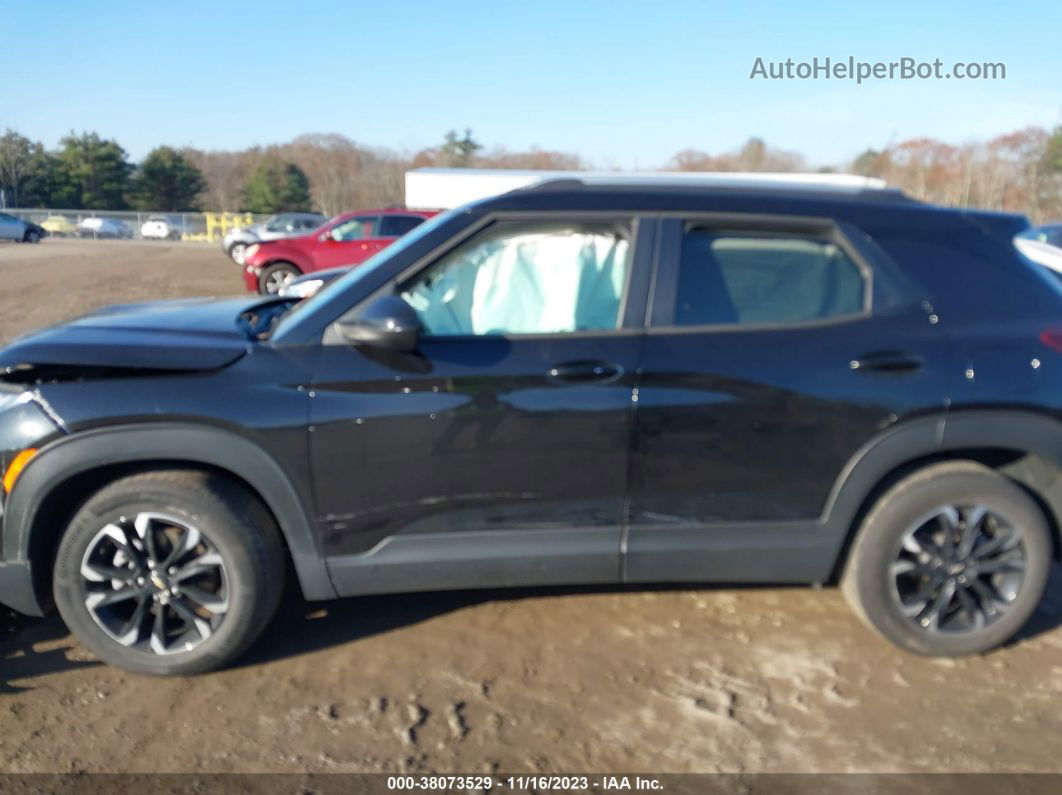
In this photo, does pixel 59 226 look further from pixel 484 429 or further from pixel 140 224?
pixel 484 429

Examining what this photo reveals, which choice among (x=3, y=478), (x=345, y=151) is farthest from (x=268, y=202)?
(x=3, y=478)

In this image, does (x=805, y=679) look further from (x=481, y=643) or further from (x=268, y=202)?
(x=268, y=202)

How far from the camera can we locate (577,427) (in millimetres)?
3199

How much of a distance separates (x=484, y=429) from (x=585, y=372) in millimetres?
422

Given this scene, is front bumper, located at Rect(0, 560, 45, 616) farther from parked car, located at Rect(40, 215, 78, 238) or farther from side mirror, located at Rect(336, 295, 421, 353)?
parked car, located at Rect(40, 215, 78, 238)

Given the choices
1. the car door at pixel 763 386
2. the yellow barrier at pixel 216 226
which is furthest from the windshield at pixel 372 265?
the yellow barrier at pixel 216 226

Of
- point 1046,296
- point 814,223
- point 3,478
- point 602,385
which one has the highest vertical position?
point 814,223

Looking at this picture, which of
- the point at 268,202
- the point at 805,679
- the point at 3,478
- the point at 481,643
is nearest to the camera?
the point at 3,478

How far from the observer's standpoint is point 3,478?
3.12m

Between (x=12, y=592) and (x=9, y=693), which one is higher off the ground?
(x=12, y=592)

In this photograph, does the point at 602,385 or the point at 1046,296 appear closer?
the point at 602,385

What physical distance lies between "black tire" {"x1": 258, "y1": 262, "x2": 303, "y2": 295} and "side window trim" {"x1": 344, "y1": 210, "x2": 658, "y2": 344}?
13.9m

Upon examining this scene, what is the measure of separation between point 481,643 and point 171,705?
1182 millimetres

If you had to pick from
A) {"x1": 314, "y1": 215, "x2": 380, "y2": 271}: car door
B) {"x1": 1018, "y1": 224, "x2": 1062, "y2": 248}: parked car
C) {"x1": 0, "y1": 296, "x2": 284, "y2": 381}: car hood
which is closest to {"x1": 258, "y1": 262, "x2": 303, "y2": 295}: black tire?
{"x1": 314, "y1": 215, "x2": 380, "y2": 271}: car door
